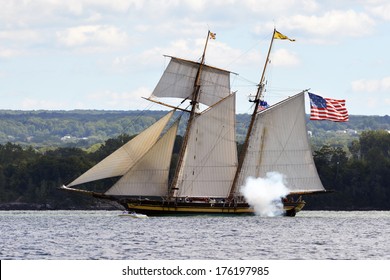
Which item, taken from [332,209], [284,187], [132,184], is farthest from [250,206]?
[332,209]

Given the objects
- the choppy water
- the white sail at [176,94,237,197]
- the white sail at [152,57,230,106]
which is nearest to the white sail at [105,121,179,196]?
the choppy water

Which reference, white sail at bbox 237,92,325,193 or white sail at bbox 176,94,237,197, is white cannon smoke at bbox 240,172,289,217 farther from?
white sail at bbox 176,94,237,197

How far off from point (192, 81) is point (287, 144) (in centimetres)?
1251

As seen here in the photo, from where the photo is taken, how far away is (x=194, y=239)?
95.1 m

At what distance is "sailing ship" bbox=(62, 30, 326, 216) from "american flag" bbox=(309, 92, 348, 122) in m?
4.38

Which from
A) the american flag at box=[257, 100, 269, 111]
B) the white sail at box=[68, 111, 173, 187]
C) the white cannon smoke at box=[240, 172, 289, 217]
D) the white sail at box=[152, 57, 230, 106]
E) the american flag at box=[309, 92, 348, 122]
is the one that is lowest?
the white cannon smoke at box=[240, 172, 289, 217]

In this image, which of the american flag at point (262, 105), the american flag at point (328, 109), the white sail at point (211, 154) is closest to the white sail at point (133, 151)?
the white sail at point (211, 154)

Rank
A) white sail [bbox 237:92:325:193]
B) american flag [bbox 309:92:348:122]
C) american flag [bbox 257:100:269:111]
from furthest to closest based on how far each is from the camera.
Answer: american flag [bbox 257:100:269:111] → white sail [bbox 237:92:325:193] → american flag [bbox 309:92:348:122]

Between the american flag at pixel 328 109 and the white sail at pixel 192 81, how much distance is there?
12.1 m

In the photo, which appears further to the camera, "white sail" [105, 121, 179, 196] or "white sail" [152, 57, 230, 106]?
"white sail" [152, 57, 230, 106]

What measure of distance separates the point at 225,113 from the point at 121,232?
28.6 meters

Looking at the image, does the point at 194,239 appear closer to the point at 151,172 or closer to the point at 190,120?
the point at 151,172

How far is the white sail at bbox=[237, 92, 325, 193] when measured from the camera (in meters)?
126

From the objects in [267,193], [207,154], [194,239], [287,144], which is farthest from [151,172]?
[194,239]
